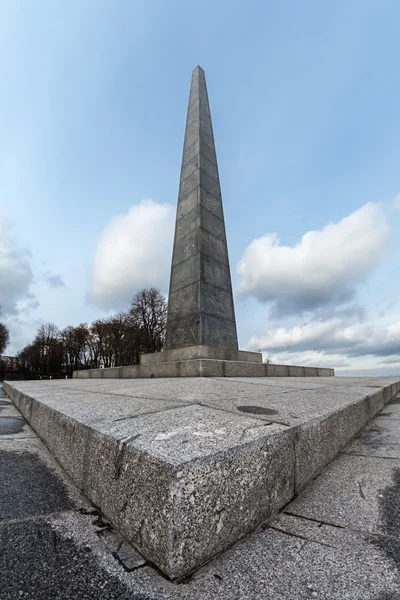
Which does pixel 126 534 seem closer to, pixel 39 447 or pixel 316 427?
pixel 316 427

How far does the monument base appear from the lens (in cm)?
527

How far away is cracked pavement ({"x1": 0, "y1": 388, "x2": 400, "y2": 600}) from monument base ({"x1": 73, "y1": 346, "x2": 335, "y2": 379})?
369cm

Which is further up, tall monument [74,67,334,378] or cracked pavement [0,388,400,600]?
tall monument [74,67,334,378]

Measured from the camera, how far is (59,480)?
1623 mm

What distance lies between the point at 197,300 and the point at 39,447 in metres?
5.26

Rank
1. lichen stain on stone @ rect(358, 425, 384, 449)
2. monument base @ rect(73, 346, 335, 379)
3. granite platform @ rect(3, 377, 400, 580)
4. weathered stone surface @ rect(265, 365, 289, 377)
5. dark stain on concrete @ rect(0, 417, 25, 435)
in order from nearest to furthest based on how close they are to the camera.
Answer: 1. granite platform @ rect(3, 377, 400, 580)
2. lichen stain on stone @ rect(358, 425, 384, 449)
3. dark stain on concrete @ rect(0, 417, 25, 435)
4. monument base @ rect(73, 346, 335, 379)
5. weathered stone surface @ rect(265, 365, 289, 377)

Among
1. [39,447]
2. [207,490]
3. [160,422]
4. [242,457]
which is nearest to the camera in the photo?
[207,490]

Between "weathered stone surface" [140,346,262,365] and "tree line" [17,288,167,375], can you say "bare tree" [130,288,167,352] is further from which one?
"weathered stone surface" [140,346,262,365]

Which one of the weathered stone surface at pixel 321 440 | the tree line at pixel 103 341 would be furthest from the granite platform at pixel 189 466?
the tree line at pixel 103 341

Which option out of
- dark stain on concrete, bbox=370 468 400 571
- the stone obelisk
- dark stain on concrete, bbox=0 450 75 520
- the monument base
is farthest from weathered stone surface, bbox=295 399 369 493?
the stone obelisk

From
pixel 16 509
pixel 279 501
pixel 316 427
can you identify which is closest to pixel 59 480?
pixel 16 509

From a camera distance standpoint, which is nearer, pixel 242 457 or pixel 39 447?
pixel 242 457

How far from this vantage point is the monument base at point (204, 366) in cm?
527

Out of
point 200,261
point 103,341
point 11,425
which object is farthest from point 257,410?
point 103,341
